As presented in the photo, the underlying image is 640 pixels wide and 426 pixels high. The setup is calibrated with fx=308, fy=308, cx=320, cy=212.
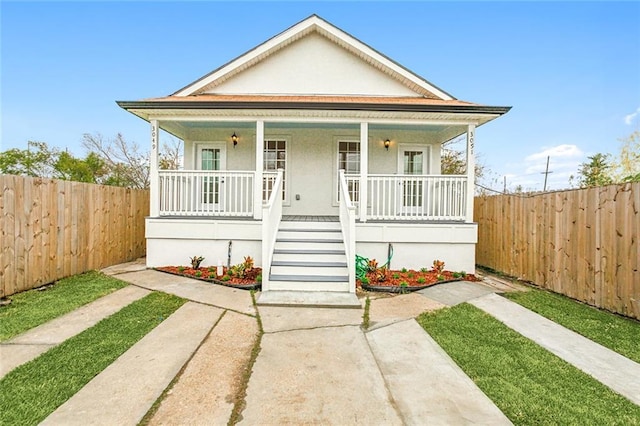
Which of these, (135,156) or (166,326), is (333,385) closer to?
(166,326)

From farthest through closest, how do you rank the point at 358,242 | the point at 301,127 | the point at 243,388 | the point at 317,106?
the point at 301,127 → the point at 358,242 → the point at 317,106 → the point at 243,388

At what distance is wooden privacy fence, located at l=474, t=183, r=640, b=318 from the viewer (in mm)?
4531

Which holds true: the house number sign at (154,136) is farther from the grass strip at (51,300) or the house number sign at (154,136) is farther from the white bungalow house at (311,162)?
the grass strip at (51,300)

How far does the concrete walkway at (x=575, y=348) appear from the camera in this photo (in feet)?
9.52

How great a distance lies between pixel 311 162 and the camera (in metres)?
9.10

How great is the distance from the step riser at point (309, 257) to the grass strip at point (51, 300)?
9.47 feet

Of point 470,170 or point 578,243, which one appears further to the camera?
point 470,170

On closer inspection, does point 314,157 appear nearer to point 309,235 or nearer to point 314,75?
point 314,75

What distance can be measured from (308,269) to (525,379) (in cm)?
376

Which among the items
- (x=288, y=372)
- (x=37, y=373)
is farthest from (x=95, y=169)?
(x=288, y=372)

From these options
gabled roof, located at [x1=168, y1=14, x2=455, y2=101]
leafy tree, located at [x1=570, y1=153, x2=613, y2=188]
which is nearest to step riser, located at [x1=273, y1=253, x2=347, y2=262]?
gabled roof, located at [x1=168, y1=14, x2=455, y2=101]

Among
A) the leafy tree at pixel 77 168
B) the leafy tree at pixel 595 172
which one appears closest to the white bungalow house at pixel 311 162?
the leafy tree at pixel 595 172

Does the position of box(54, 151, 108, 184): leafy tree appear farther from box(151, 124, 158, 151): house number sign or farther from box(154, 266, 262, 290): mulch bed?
box(154, 266, 262, 290): mulch bed

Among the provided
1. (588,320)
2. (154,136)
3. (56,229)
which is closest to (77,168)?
(154,136)
